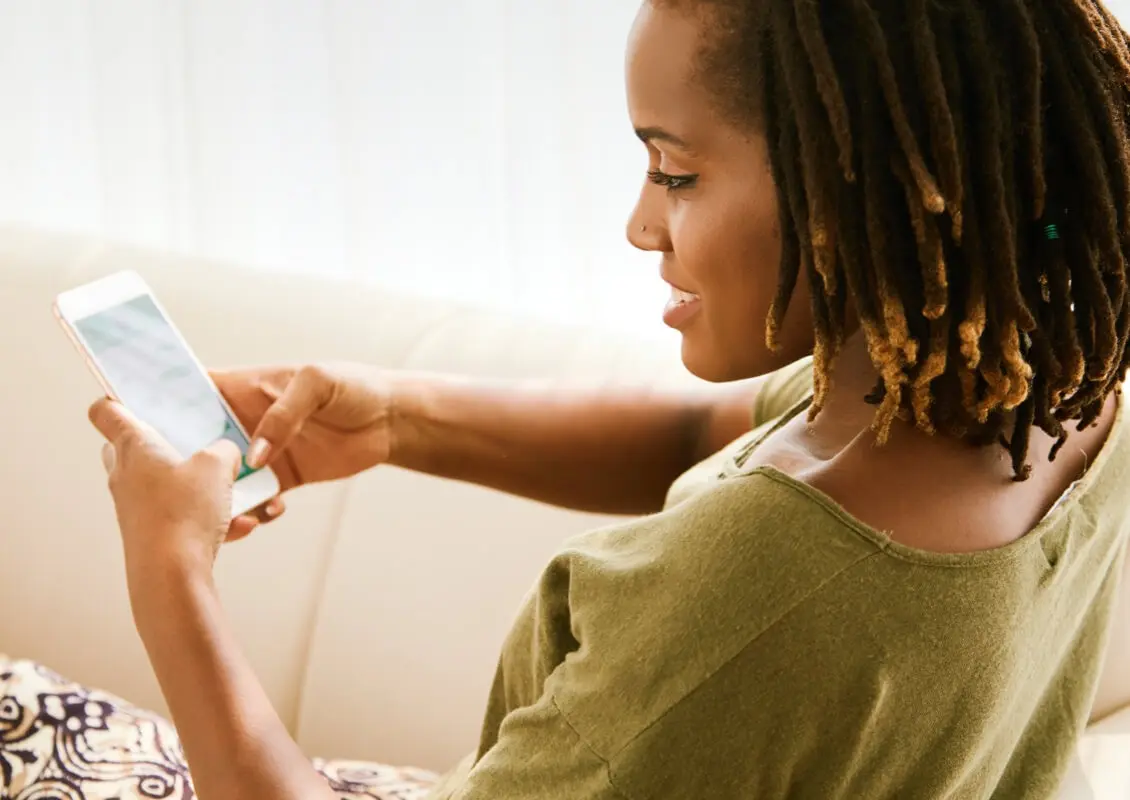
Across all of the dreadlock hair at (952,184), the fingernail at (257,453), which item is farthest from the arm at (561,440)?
the dreadlock hair at (952,184)

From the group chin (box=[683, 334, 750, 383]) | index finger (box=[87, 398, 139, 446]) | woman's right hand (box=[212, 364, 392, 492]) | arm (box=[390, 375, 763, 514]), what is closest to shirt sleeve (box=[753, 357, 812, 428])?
arm (box=[390, 375, 763, 514])

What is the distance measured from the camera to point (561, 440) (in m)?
1.04

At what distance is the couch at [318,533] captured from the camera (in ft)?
3.79

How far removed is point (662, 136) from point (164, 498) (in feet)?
1.37

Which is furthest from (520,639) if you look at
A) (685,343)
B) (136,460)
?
(136,460)

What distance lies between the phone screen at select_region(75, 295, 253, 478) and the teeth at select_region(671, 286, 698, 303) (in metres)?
0.43

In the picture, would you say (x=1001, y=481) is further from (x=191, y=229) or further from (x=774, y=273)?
(x=191, y=229)

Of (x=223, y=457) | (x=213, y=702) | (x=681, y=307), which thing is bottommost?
(x=213, y=702)

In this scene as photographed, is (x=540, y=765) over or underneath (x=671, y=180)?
underneath

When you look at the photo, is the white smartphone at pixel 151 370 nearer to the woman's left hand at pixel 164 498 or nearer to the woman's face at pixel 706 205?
the woman's left hand at pixel 164 498

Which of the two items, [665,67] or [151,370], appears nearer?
[665,67]

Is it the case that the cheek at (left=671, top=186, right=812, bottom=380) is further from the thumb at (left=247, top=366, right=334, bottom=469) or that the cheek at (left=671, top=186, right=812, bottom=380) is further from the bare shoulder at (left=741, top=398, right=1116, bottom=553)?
the thumb at (left=247, top=366, right=334, bottom=469)

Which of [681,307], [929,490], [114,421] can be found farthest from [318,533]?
[929,490]

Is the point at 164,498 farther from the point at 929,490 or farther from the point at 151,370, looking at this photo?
the point at 929,490
